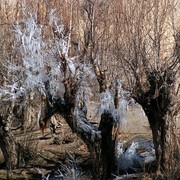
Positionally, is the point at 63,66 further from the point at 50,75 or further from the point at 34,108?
the point at 34,108

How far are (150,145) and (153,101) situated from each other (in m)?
2.85

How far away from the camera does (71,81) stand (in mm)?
9945

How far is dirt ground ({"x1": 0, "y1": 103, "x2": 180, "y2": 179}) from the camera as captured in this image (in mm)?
11994

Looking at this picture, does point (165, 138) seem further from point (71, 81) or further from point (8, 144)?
point (8, 144)

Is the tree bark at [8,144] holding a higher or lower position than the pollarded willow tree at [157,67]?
lower

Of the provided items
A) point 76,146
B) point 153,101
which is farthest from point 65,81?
point 76,146

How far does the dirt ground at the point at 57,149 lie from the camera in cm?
1199

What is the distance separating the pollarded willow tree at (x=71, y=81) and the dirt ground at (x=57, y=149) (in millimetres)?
840

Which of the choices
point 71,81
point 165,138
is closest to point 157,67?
point 165,138

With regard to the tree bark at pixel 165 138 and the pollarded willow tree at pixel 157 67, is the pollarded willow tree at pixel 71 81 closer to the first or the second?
the pollarded willow tree at pixel 157 67

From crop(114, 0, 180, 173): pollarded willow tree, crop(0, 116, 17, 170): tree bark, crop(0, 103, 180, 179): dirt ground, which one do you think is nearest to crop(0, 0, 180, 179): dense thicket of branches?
crop(114, 0, 180, 173): pollarded willow tree

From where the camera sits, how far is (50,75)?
400 inches

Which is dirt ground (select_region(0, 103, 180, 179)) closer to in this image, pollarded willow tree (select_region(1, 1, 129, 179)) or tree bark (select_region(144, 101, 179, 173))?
pollarded willow tree (select_region(1, 1, 129, 179))

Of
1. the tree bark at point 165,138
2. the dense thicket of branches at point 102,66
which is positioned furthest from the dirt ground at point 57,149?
the tree bark at point 165,138
